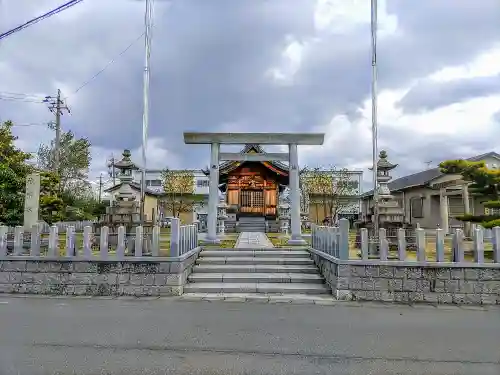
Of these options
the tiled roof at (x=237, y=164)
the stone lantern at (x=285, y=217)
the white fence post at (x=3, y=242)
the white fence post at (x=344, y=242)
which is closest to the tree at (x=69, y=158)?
the tiled roof at (x=237, y=164)

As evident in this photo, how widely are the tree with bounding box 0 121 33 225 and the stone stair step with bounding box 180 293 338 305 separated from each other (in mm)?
9307

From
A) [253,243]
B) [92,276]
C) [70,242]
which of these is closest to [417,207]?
[253,243]

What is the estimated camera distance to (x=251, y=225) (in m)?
24.9

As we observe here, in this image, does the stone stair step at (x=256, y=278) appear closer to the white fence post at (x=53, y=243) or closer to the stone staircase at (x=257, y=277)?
the stone staircase at (x=257, y=277)

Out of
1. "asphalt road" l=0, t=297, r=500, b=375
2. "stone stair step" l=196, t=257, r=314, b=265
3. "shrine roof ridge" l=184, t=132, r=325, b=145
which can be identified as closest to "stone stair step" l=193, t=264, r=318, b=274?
"stone stair step" l=196, t=257, r=314, b=265

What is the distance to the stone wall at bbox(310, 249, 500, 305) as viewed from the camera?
7.60m

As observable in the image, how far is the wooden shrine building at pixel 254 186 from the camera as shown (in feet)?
88.4

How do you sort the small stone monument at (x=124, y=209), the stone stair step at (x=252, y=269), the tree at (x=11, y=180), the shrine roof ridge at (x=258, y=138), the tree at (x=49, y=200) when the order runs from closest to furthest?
the stone stair step at (x=252, y=269), the small stone monument at (x=124, y=209), the shrine roof ridge at (x=258, y=138), the tree at (x=11, y=180), the tree at (x=49, y=200)

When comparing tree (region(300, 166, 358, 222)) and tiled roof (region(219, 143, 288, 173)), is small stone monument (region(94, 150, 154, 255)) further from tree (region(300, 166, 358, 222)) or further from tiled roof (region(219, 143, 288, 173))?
tree (region(300, 166, 358, 222))

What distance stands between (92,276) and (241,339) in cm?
458

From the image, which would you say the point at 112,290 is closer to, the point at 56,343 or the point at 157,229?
the point at 157,229

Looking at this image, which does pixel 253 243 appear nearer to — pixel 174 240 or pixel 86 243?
pixel 174 240

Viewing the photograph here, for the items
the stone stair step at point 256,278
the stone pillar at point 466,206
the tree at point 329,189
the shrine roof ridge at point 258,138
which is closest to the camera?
the stone stair step at point 256,278

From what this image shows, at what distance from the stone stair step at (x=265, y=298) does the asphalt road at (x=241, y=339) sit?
1.26 ft
